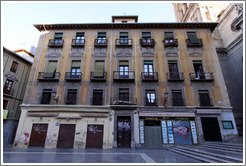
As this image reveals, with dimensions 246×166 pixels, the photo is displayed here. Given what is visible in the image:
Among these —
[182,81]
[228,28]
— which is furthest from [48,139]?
[228,28]

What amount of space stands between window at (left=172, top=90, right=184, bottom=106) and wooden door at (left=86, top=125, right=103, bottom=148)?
788 cm

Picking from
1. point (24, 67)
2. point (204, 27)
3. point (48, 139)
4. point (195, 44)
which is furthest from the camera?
point (24, 67)

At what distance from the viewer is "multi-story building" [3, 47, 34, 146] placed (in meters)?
15.8

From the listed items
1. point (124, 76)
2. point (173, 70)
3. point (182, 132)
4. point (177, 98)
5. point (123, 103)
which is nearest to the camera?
point (182, 132)

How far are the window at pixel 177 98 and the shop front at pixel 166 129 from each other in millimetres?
1198

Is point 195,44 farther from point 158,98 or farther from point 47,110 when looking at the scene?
point 47,110

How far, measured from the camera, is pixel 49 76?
47.7 feet

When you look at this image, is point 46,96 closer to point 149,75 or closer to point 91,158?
point 91,158

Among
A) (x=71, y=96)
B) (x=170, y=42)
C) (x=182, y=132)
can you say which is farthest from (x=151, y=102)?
(x=71, y=96)

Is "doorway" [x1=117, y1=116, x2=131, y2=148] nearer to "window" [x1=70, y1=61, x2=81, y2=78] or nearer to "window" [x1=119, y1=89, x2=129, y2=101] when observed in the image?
"window" [x1=119, y1=89, x2=129, y2=101]

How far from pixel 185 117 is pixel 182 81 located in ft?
12.3

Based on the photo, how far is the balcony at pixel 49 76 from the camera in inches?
563

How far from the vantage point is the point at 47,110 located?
13.3 m

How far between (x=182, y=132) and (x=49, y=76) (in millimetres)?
14875
